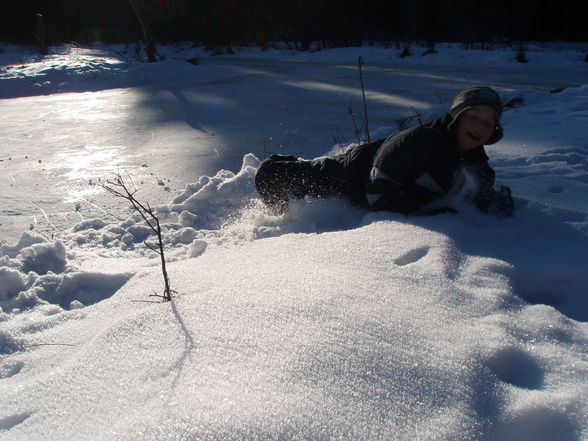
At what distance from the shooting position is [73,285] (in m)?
2.09

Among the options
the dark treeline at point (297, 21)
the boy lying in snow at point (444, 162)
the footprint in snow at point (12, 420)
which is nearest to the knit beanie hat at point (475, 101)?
the boy lying in snow at point (444, 162)

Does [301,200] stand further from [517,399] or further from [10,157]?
[10,157]

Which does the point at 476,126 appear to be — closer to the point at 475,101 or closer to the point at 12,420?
the point at 475,101

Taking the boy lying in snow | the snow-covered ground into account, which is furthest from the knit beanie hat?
the snow-covered ground

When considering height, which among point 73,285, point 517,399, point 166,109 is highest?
point 166,109

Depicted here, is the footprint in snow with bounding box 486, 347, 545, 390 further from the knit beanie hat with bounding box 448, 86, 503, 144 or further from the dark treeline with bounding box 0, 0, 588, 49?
the dark treeline with bounding box 0, 0, 588, 49

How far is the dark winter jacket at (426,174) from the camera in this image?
2.15 meters

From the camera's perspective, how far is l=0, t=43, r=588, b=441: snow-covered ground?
0.97 metres

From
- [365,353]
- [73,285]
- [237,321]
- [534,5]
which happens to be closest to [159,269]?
[73,285]

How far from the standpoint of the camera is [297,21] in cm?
1956

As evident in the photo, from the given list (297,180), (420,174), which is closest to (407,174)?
(420,174)

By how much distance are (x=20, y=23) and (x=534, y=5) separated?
842 inches

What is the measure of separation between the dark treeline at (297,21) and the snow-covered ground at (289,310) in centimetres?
1605

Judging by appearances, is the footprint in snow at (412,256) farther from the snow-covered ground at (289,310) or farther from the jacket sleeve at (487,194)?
the jacket sleeve at (487,194)
